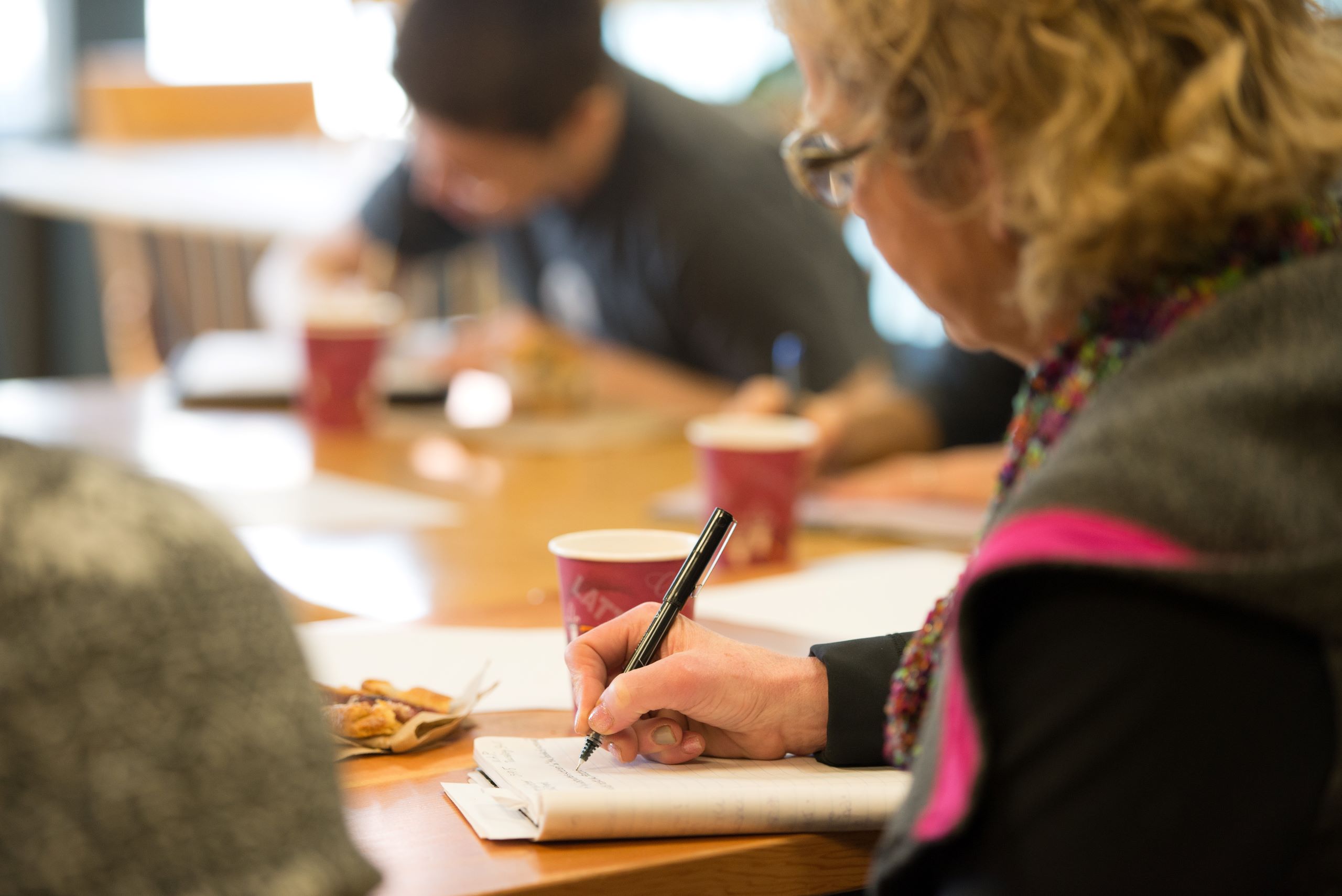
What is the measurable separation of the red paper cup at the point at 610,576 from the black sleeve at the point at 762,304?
4.33ft

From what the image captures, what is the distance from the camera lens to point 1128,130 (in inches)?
24.3

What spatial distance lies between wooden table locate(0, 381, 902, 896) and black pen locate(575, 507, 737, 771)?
0.09m

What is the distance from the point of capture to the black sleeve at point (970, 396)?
1850 millimetres

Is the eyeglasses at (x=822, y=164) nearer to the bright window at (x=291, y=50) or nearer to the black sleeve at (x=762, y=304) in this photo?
the black sleeve at (x=762, y=304)

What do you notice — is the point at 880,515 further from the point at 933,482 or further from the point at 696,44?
the point at 696,44

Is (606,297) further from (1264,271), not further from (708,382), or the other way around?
(1264,271)

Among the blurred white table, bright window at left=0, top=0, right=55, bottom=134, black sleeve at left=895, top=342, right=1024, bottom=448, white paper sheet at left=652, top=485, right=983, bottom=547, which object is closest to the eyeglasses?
white paper sheet at left=652, top=485, right=983, bottom=547

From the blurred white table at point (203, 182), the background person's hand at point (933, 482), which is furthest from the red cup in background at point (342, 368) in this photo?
the blurred white table at point (203, 182)

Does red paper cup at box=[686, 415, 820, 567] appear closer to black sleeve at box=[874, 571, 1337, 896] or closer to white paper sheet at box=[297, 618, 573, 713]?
white paper sheet at box=[297, 618, 573, 713]

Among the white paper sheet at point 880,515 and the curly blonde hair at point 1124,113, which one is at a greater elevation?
the curly blonde hair at point 1124,113

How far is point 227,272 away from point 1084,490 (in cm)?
264

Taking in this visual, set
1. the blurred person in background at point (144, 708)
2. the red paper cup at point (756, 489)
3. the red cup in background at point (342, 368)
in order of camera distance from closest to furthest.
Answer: the blurred person in background at point (144, 708), the red paper cup at point (756, 489), the red cup in background at point (342, 368)

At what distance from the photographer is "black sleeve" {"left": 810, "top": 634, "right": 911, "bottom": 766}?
790mm

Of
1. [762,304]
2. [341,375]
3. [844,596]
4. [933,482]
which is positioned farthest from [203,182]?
[844,596]
